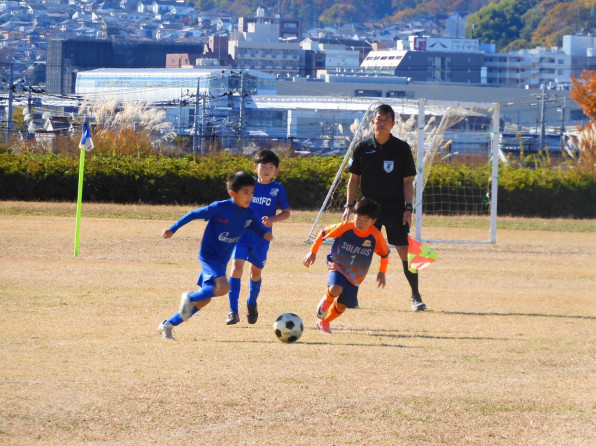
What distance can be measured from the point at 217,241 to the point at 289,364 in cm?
140

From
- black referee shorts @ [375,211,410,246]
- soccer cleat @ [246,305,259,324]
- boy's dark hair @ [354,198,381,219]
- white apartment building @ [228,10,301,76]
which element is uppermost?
white apartment building @ [228,10,301,76]

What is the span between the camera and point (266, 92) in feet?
311

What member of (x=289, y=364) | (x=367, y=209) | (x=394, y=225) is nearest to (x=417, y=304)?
(x=394, y=225)

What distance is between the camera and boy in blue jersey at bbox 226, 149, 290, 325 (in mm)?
9484

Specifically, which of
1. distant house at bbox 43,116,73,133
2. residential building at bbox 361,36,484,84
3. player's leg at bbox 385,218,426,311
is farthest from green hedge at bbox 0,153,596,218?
residential building at bbox 361,36,484,84

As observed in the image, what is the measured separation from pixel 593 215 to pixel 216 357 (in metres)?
23.5

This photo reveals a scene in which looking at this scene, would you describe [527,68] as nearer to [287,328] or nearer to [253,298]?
[253,298]

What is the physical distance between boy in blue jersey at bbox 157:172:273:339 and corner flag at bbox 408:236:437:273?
10.6ft

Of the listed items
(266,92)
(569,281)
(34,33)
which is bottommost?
(569,281)

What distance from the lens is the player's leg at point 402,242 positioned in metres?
10.7

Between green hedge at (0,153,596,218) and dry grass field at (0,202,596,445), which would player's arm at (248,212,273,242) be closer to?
dry grass field at (0,202,596,445)

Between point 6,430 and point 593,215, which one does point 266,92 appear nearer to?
point 593,215

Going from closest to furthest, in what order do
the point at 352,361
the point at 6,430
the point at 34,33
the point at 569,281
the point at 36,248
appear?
the point at 6,430, the point at 352,361, the point at 569,281, the point at 36,248, the point at 34,33

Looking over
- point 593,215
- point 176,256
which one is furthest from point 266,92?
point 176,256
